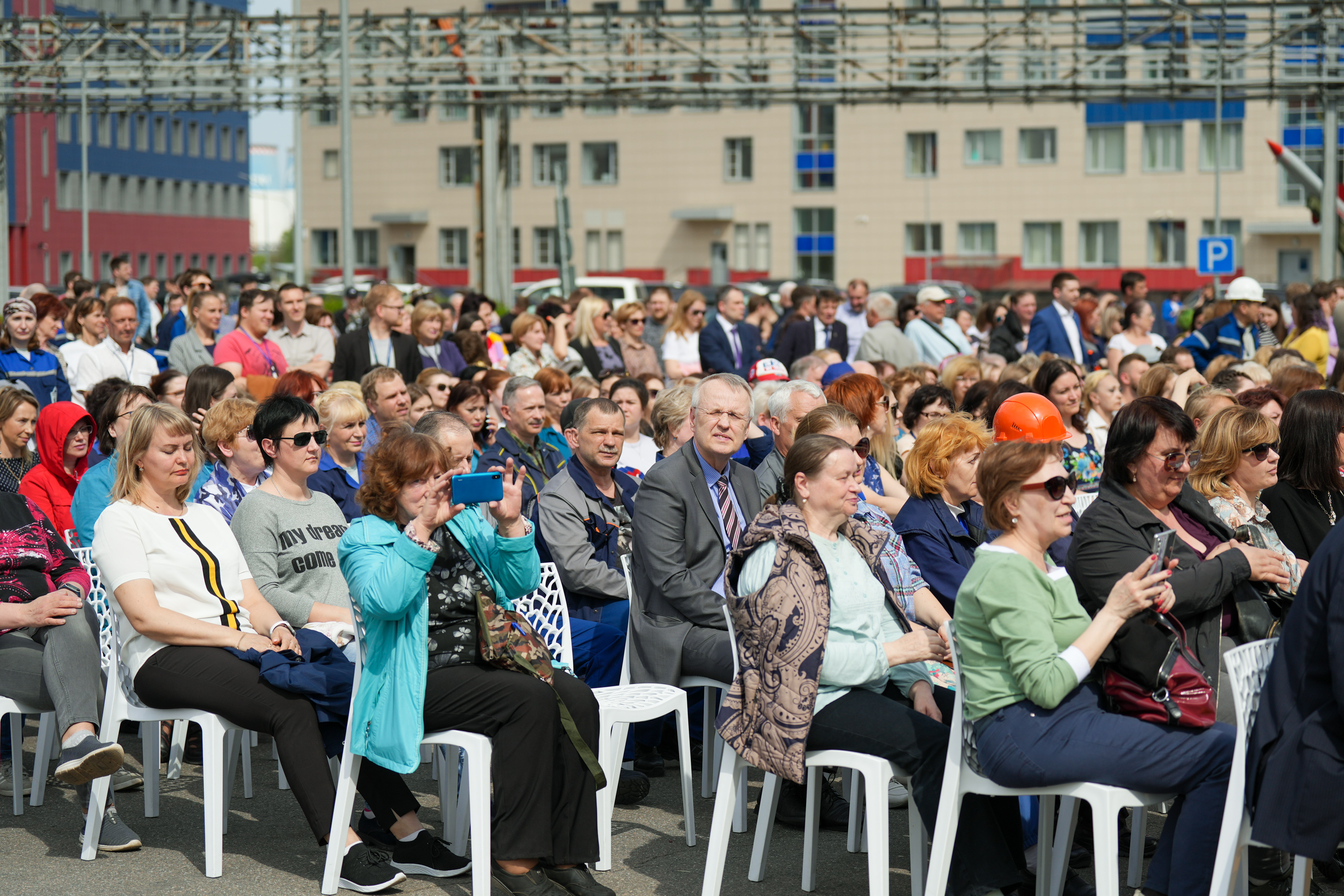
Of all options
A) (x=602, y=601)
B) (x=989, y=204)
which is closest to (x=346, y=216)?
(x=602, y=601)

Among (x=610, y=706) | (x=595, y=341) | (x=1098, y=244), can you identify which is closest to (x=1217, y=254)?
(x=595, y=341)

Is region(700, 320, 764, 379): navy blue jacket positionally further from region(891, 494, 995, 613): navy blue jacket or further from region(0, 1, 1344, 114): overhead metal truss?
region(0, 1, 1344, 114): overhead metal truss

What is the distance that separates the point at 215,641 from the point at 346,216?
1622 centimetres

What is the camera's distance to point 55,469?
23.1 ft

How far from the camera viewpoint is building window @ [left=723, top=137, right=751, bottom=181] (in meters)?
56.9

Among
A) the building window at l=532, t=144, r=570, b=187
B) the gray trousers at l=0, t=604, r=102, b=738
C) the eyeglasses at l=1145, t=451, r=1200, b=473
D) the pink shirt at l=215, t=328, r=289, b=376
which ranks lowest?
the gray trousers at l=0, t=604, r=102, b=738

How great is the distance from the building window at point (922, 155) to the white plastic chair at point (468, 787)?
5231 centimetres

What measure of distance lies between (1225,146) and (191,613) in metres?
53.3

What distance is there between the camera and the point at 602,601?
21.1ft

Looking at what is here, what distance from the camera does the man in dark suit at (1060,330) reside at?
41.7ft

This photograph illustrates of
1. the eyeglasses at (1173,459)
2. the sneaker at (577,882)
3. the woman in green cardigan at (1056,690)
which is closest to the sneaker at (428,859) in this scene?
the sneaker at (577,882)

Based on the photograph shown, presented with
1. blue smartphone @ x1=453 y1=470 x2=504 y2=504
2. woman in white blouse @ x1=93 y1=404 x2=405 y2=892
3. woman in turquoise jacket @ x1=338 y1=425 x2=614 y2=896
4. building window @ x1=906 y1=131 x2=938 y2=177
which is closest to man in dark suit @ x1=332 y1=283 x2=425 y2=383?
woman in white blouse @ x1=93 y1=404 x2=405 y2=892

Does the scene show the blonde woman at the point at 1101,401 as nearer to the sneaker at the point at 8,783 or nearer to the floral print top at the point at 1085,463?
the floral print top at the point at 1085,463

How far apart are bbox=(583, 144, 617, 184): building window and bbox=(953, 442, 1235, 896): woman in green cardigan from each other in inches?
Answer: 2190
